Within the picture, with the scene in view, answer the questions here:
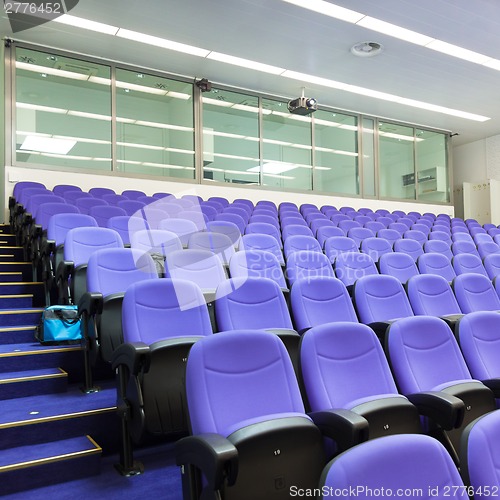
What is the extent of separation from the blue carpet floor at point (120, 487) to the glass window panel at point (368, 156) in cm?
755

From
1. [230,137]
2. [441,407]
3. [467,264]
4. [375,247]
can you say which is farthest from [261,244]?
[230,137]

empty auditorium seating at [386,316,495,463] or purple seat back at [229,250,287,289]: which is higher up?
purple seat back at [229,250,287,289]

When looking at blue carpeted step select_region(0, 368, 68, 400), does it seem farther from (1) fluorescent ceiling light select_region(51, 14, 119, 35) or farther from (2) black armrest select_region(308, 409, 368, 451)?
(1) fluorescent ceiling light select_region(51, 14, 119, 35)

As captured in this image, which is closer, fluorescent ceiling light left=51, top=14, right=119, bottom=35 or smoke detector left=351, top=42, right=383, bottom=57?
fluorescent ceiling light left=51, top=14, right=119, bottom=35

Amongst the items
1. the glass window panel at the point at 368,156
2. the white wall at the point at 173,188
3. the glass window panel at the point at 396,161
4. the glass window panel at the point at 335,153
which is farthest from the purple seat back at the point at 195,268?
the glass window panel at the point at 396,161

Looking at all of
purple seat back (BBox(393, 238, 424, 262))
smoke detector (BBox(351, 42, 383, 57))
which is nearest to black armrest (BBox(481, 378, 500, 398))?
purple seat back (BBox(393, 238, 424, 262))

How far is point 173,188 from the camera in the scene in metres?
6.65

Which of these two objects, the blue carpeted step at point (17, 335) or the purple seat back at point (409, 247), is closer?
the blue carpeted step at point (17, 335)

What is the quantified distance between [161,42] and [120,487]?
17.6ft

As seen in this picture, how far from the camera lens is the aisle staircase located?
5.20ft

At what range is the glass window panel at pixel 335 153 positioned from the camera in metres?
8.26

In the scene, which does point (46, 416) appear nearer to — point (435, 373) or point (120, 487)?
point (120, 487)

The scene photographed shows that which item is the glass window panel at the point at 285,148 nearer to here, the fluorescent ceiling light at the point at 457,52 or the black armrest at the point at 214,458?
the fluorescent ceiling light at the point at 457,52

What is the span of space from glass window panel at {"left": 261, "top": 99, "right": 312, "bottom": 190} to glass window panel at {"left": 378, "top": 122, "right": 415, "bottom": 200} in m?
1.66
